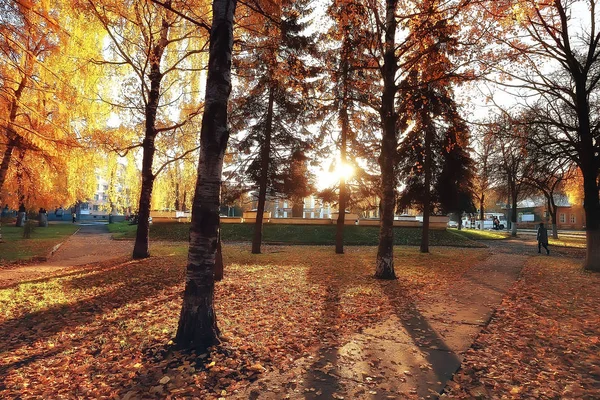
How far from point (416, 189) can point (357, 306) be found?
53.4 ft

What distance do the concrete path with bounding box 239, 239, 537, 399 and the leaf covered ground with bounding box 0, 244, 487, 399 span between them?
1.03ft

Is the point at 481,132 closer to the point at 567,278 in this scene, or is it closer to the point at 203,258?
the point at 567,278

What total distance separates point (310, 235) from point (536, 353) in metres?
20.8

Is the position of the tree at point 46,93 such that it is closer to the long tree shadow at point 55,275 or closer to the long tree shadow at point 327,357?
the long tree shadow at point 55,275

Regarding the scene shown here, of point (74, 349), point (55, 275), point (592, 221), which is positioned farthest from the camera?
point (592, 221)

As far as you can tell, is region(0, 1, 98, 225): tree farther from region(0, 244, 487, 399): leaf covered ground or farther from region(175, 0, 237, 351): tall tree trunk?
region(175, 0, 237, 351): tall tree trunk

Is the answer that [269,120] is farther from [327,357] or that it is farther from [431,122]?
[327,357]

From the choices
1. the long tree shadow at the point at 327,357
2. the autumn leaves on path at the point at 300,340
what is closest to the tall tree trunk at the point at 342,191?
the autumn leaves on path at the point at 300,340

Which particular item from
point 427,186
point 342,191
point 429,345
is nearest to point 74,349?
point 429,345

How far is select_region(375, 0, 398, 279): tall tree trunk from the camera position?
9961mm

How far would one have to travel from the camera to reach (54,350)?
450 cm

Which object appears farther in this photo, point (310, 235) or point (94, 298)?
point (310, 235)

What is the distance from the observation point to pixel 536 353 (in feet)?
14.5

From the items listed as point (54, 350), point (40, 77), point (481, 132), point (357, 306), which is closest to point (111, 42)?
point (40, 77)
